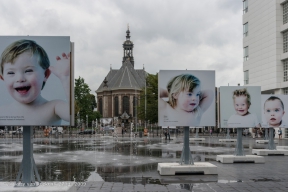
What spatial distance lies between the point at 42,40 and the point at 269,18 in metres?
48.8

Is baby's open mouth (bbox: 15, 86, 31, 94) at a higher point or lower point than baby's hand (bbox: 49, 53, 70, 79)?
lower

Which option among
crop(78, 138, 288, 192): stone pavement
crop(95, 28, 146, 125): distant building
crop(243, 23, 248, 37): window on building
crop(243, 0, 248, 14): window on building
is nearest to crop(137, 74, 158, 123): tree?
crop(243, 23, 248, 37): window on building

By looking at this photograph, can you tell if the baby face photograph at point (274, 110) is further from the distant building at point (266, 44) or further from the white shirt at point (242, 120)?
the distant building at point (266, 44)

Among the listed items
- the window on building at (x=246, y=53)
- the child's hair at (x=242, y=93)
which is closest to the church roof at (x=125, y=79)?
the window on building at (x=246, y=53)

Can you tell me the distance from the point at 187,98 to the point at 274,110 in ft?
35.1

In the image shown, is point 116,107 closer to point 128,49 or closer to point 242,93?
point 128,49

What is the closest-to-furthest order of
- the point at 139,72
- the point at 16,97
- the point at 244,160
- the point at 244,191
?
the point at 16,97 < the point at 244,191 < the point at 244,160 < the point at 139,72

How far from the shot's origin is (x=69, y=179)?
14.1 metres

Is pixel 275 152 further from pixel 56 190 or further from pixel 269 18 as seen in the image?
pixel 269 18

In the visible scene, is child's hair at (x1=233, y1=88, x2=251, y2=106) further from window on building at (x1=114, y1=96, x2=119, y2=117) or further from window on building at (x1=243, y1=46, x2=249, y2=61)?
window on building at (x1=114, y1=96, x2=119, y2=117)

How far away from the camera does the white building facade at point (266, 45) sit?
169 feet

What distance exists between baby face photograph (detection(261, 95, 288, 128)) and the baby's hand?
1660 centimetres

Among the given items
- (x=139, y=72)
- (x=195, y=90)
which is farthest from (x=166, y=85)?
(x=139, y=72)

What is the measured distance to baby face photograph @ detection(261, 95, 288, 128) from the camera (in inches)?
935
